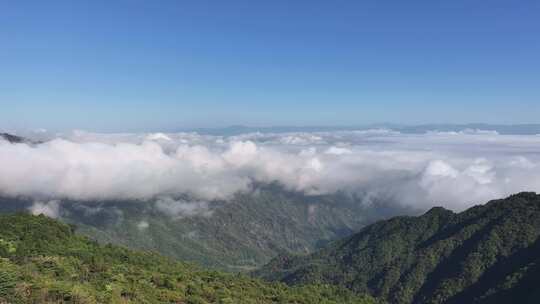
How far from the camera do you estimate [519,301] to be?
598 feet

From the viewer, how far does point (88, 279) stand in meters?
80.9

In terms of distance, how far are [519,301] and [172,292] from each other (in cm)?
16029

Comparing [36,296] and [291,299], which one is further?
[291,299]

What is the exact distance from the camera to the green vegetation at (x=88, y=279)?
5462 centimetres

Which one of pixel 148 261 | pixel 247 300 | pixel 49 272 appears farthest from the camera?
pixel 148 261

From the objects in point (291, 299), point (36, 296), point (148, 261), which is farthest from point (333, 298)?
point (36, 296)

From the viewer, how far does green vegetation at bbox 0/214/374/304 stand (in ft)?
179

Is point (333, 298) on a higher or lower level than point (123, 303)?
lower

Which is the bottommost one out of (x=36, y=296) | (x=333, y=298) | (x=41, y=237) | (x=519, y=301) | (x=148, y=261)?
(x=519, y=301)

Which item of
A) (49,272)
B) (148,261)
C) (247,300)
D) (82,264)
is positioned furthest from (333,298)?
(49,272)

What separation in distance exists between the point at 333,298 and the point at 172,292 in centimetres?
6286

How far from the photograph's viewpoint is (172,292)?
8038 cm

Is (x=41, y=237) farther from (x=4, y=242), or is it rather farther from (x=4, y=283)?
(x=4, y=283)

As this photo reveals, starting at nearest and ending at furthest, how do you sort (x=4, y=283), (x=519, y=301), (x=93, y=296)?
(x=4, y=283)
(x=93, y=296)
(x=519, y=301)
